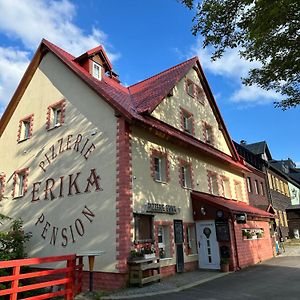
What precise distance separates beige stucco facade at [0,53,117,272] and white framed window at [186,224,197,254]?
17.4ft

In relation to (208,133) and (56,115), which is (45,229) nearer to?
(56,115)

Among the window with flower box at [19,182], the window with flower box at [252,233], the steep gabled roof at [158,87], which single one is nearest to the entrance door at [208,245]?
the window with flower box at [252,233]

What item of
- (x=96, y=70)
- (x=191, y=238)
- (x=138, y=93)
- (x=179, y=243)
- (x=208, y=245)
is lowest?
(x=208, y=245)

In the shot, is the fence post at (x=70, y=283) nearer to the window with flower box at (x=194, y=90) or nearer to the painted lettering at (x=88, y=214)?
the painted lettering at (x=88, y=214)

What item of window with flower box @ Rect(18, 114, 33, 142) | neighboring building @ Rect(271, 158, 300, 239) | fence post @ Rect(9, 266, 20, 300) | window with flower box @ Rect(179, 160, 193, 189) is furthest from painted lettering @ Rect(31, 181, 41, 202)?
neighboring building @ Rect(271, 158, 300, 239)

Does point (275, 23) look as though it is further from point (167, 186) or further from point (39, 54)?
point (39, 54)

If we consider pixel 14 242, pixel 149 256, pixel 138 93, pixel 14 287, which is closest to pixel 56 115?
pixel 138 93

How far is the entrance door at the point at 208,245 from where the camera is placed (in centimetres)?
1623

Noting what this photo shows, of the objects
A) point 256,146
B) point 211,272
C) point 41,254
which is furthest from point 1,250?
point 256,146

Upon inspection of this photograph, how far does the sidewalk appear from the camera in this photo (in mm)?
10422

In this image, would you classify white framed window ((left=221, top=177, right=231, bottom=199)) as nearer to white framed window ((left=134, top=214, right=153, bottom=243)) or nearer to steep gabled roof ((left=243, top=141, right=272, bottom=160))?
white framed window ((left=134, top=214, right=153, bottom=243))

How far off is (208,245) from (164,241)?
3.03m

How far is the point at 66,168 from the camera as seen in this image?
15.1 metres

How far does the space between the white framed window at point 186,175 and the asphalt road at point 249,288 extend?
500 cm
